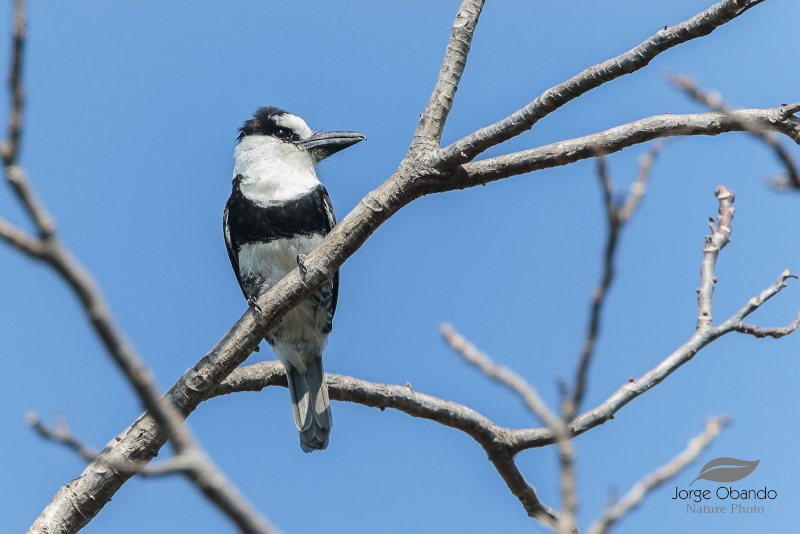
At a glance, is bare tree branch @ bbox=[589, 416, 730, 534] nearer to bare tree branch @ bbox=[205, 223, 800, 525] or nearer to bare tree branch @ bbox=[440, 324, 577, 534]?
bare tree branch @ bbox=[440, 324, 577, 534]

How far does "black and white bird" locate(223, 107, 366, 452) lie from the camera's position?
5.22m

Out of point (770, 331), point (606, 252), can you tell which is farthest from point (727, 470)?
point (606, 252)

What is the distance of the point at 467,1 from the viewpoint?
3.92 metres

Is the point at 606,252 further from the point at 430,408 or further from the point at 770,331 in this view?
the point at 430,408

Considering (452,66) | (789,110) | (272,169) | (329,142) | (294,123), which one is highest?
(294,123)

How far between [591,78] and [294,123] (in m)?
2.98

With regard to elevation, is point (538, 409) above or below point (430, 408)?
below

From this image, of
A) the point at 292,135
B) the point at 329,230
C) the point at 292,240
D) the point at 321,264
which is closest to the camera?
the point at 321,264

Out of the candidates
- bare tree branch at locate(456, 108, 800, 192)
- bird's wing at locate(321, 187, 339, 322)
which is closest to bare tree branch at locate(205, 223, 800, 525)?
bird's wing at locate(321, 187, 339, 322)

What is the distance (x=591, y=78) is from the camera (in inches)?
135

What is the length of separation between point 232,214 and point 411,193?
207 cm

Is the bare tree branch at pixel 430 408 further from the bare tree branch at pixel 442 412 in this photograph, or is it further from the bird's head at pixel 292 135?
the bird's head at pixel 292 135

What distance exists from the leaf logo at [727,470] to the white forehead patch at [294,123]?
11.5ft

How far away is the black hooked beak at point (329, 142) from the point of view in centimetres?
576
